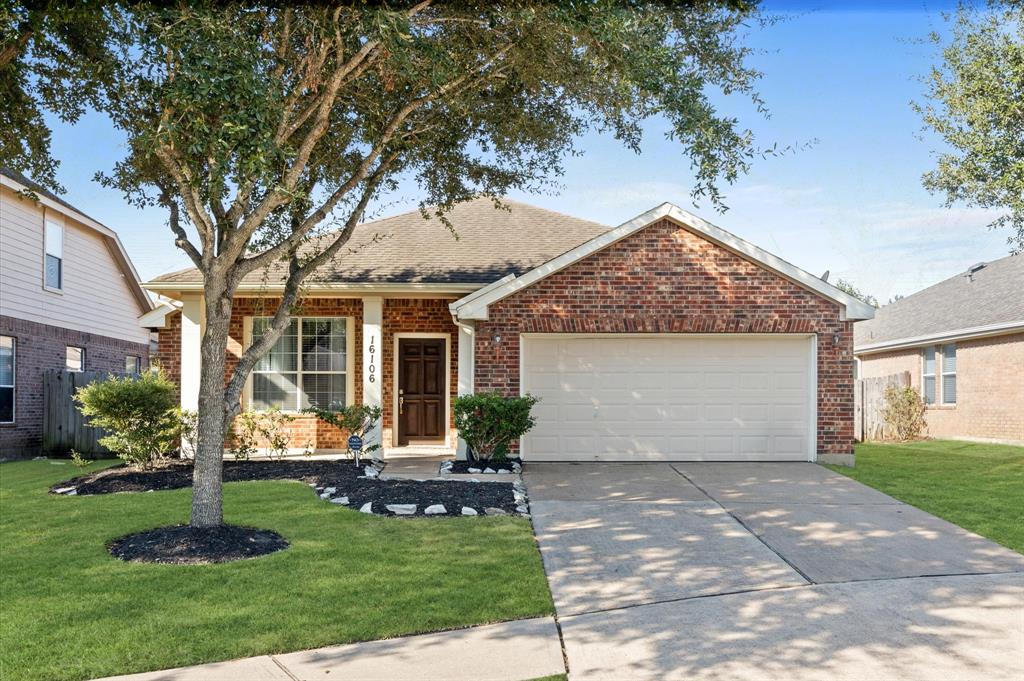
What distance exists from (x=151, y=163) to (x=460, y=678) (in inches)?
287

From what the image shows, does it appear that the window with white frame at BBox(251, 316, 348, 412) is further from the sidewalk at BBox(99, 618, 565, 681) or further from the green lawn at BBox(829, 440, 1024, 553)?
the sidewalk at BBox(99, 618, 565, 681)

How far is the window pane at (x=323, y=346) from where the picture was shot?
583 inches

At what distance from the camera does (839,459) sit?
1295 cm

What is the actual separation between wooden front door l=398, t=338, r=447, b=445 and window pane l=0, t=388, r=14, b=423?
8.41 meters

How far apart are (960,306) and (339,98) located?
18.7 meters

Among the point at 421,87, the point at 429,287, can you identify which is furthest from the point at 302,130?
the point at 429,287

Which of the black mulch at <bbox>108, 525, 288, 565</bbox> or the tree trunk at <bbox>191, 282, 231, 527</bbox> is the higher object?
the tree trunk at <bbox>191, 282, 231, 527</bbox>

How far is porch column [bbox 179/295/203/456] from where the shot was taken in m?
13.9

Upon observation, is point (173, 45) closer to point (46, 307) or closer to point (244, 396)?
point (244, 396)

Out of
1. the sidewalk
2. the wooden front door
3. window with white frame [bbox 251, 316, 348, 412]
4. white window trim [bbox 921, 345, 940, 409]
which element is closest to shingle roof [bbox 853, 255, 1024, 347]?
white window trim [bbox 921, 345, 940, 409]

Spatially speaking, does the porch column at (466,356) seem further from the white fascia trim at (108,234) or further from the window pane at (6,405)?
the window pane at (6,405)

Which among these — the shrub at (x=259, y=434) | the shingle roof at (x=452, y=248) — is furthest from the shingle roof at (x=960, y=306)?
the shrub at (x=259, y=434)

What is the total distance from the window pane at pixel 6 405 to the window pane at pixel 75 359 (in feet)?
8.32

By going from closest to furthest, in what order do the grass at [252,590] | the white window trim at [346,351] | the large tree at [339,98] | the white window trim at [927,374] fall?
the grass at [252,590], the large tree at [339,98], the white window trim at [346,351], the white window trim at [927,374]
